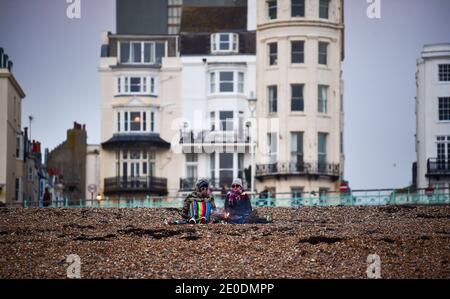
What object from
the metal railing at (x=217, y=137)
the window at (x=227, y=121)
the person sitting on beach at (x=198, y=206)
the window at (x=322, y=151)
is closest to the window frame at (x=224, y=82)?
the window at (x=227, y=121)

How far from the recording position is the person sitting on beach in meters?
65.7

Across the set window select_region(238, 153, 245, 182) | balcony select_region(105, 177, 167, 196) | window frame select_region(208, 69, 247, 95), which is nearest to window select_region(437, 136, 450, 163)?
window select_region(238, 153, 245, 182)

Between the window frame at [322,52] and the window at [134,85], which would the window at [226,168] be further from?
the window frame at [322,52]

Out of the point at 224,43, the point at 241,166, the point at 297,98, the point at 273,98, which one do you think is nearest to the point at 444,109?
the point at 297,98

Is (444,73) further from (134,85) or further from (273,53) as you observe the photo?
(134,85)

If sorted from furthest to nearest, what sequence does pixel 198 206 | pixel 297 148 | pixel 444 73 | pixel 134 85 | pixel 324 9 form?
pixel 134 85 < pixel 444 73 < pixel 324 9 < pixel 297 148 < pixel 198 206

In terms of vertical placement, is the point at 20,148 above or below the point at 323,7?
below

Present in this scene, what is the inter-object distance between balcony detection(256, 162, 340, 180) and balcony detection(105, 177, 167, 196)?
21.6 feet

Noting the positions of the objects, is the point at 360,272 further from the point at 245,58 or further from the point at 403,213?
the point at 245,58

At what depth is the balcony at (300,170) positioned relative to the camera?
106 meters

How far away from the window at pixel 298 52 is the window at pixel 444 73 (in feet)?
26.2

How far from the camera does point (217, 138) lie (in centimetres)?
11050

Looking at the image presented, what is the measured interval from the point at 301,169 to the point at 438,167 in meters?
8.04
